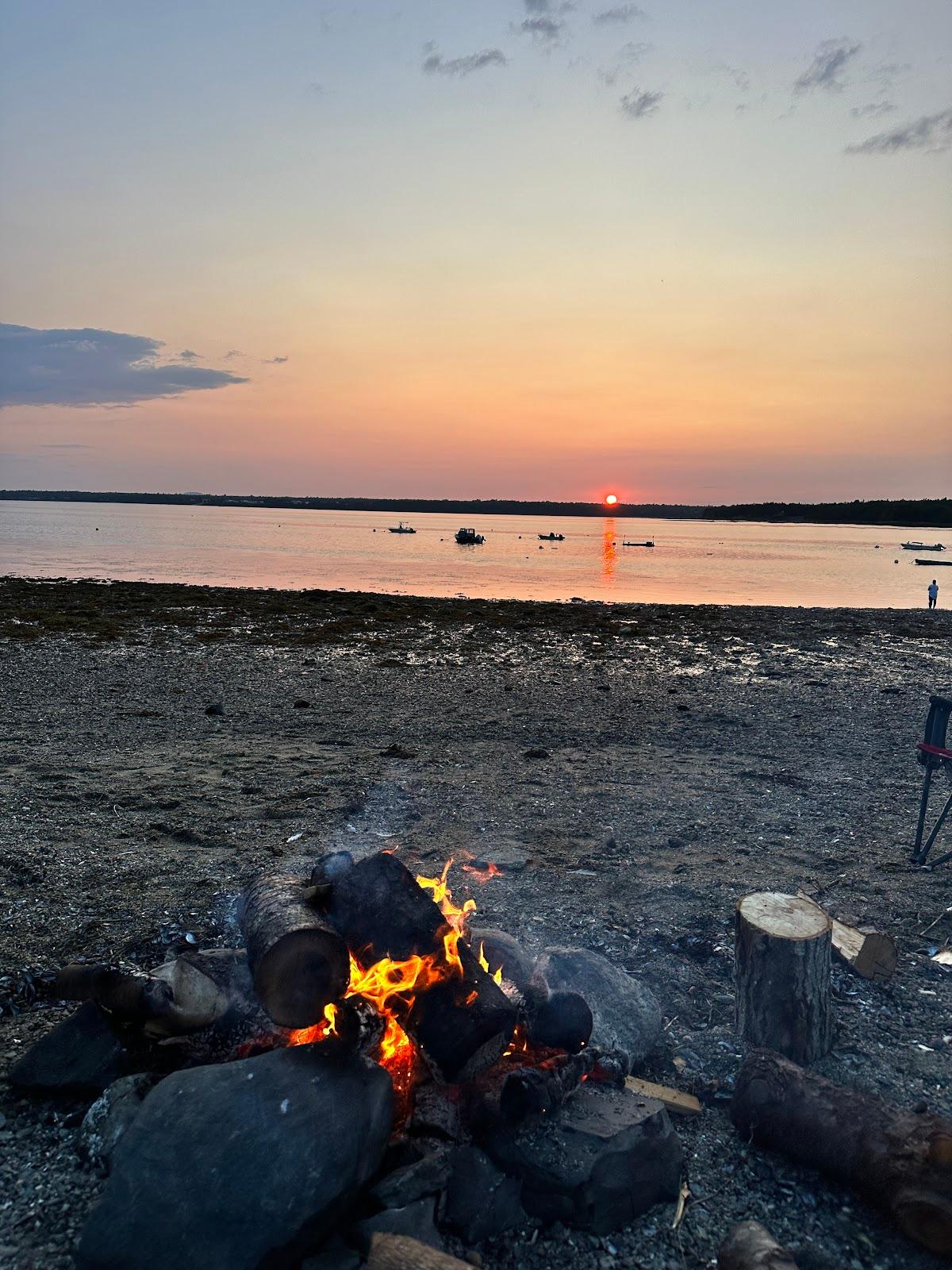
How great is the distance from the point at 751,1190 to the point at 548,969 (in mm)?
Answer: 1355

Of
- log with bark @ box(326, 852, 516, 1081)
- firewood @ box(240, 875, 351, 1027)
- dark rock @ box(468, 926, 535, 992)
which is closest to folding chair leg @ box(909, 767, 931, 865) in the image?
dark rock @ box(468, 926, 535, 992)

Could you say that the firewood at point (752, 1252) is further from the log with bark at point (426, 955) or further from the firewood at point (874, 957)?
the firewood at point (874, 957)

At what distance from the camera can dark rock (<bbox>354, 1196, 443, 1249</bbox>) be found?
9.85 ft

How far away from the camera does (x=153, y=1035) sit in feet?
12.5

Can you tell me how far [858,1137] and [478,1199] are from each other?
1613 mm

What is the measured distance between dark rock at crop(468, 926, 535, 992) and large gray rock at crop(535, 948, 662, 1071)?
0.08 m

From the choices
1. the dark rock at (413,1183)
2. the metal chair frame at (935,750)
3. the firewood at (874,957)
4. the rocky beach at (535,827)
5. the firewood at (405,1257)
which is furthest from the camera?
the metal chair frame at (935,750)

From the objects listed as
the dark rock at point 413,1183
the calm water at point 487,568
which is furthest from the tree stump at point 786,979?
the calm water at point 487,568

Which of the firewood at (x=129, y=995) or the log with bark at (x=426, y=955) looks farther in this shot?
the firewood at (x=129, y=995)

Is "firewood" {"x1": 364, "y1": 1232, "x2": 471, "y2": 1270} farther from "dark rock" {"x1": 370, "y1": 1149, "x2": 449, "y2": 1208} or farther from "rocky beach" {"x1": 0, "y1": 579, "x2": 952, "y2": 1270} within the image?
"rocky beach" {"x1": 0, "y1": 579, "x2": 952, "y2": 1270}

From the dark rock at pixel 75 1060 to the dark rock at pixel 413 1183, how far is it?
4.73 ft

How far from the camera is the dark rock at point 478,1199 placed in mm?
3230

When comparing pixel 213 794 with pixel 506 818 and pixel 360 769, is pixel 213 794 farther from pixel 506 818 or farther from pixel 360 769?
pixel 506 818

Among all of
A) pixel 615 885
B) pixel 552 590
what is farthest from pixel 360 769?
pixel 552 590
